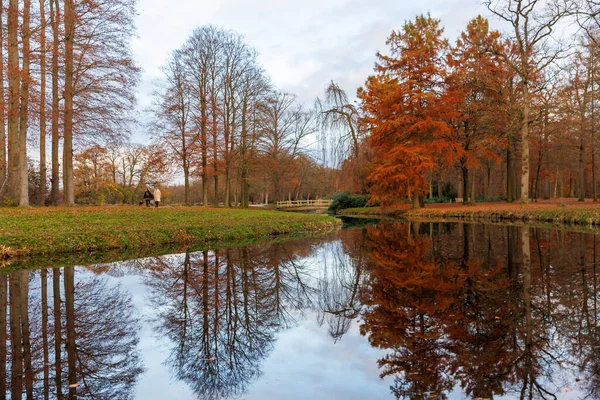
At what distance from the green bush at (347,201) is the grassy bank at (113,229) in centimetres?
1897

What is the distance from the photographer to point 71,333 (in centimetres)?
456

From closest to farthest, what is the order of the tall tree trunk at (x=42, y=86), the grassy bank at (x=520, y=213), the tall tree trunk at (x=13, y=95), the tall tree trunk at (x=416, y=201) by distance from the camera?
the tall tree trunk at (x=13, y=95), the tall tree trunk at (x=42, y=86), the grassy bank at (x=520, y=213), the tall tree trunk at (x=416, y=201)

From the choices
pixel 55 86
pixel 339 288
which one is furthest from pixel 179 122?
pixel 339 288

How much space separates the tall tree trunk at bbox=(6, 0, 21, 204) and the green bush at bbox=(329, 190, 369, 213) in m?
26.7

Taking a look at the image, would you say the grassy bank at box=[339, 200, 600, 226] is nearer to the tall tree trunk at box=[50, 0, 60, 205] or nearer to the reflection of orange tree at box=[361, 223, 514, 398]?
the reflection of orange tree at box=[361, 223, 514, 398]

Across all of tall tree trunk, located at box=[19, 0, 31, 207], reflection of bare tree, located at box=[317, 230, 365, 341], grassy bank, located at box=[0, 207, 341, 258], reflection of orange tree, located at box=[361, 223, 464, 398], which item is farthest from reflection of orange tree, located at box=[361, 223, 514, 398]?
tall tree trunk, located at box=[19, 0, 31, 207]

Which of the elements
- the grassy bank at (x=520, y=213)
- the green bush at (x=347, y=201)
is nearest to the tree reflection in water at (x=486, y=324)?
the grassy bank at (x=520, y=213)

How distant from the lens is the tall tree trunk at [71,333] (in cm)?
333

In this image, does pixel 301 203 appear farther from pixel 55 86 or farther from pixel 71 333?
pixel 71 333

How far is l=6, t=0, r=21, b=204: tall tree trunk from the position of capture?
1536 centimetres

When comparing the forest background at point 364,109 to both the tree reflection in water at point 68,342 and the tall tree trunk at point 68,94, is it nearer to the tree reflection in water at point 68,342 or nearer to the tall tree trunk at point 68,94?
the tall tree trunk at point 68,94

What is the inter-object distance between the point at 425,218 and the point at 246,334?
23.2m

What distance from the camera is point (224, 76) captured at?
29141 millimetres

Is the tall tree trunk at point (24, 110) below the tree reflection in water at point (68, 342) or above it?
above
